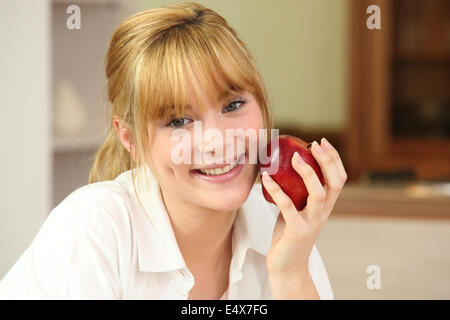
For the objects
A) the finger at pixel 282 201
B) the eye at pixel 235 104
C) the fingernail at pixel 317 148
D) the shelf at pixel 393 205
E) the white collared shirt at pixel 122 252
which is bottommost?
the shelf at pixel 393 205

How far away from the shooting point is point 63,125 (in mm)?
1358

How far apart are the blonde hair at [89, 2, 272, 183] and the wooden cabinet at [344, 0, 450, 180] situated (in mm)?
2396

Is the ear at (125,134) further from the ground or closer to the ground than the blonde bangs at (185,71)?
closer to the ground

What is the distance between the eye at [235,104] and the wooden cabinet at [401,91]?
239cm

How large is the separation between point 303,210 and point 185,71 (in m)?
0.17

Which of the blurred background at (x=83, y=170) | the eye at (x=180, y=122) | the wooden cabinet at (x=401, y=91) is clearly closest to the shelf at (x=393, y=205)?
the blurred background at (x=83, y=170)

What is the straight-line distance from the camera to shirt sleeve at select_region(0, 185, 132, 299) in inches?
24.0

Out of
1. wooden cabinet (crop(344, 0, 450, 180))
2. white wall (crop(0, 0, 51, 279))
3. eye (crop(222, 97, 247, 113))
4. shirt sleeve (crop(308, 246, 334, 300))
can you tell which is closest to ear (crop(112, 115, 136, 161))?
eye (crop(222, 97, 247, 113))

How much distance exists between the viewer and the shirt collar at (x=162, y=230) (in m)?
0.68

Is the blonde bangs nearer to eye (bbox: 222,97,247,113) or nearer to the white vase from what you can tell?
eye (bbox: 222,97,247,113)

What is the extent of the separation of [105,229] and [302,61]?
9.23 feet

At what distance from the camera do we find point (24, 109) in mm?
1221

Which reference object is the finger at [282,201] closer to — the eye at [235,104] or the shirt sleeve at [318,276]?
the eye at [235,104]
